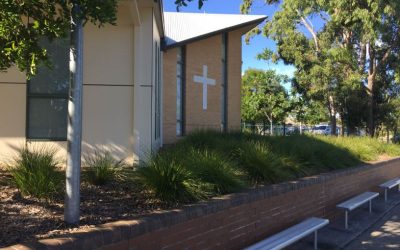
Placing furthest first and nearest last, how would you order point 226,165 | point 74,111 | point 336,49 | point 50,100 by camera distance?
point 336,49
point 50,100
point 226,165
point 74,111

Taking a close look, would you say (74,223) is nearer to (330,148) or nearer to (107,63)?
(107,63)

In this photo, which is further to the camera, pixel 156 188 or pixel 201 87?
pixel 201 87

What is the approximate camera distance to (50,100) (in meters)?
8.70

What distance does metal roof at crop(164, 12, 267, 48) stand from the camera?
1556 centimetres

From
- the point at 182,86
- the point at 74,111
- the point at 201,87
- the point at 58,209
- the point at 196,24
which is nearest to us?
the point at 74,111

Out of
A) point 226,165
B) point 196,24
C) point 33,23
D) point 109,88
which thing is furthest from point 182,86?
point 33,23

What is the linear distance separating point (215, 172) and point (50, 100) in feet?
11.7

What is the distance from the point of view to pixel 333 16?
68.5ft

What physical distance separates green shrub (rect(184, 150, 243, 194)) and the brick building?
25.3 ft

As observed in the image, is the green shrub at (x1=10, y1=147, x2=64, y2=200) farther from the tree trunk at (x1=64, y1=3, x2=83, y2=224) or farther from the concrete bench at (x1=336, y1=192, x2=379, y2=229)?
the concrete bench at (x1=336, y1=192, x2=379, y2=229)

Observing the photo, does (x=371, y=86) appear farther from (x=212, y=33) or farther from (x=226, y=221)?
(x=226, y=221)

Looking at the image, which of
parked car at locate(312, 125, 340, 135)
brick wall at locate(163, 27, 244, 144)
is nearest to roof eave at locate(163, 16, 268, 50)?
brick wall at locate(163, 27, 244, 144)

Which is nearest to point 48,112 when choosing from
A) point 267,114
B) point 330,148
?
point 330,148

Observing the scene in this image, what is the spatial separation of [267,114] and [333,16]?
14.6 m
